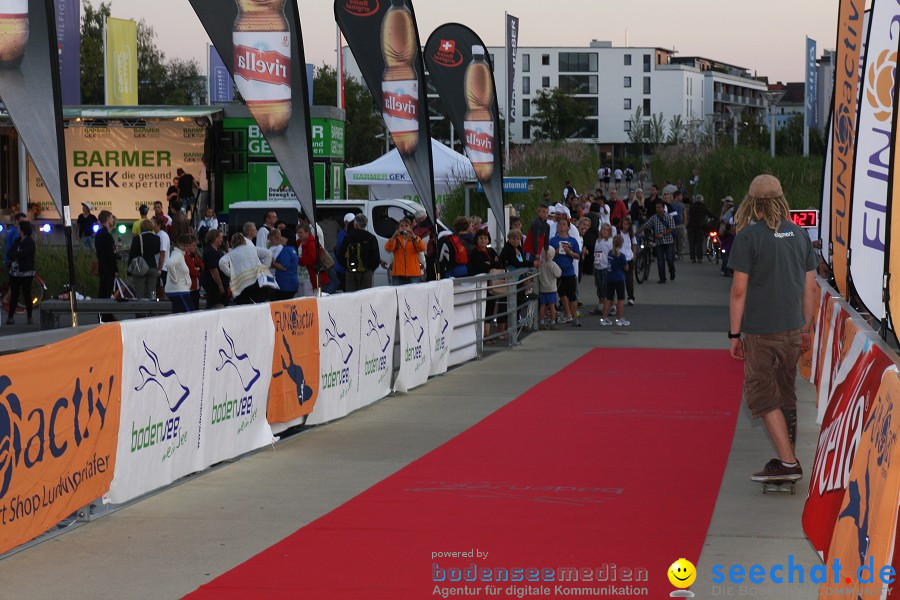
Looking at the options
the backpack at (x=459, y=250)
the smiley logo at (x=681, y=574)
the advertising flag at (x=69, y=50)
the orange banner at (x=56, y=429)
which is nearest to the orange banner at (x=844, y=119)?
the smiley logo at (x=681, y=574)

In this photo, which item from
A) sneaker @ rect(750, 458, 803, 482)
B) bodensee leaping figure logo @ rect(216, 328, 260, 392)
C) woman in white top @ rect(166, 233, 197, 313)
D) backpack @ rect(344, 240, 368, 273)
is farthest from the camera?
backpack @ rect(344, 240, 368, 273)

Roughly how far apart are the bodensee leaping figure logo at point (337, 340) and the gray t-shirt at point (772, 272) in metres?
4.43

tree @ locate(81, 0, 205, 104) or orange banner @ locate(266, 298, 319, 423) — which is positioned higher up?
tree @ locate(81, 0, 205, 104)

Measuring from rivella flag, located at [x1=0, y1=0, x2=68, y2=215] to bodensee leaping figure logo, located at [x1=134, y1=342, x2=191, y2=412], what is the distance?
50.9 inches

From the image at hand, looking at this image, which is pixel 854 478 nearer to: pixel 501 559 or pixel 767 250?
pixel 501 559

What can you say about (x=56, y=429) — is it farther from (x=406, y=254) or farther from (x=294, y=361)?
(x=406, y=254)

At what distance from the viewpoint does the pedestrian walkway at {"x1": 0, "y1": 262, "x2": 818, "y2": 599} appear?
6.67m

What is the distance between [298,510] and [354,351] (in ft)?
14.4

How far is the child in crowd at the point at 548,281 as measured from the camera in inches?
838

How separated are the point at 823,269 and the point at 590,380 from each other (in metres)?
3.87

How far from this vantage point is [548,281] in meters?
21.6

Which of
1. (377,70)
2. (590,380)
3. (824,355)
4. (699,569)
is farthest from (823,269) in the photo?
(699,569)

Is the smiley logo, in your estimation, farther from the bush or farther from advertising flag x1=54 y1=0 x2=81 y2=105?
advertising flag x1=54 y1=0 x2=81 y2=105

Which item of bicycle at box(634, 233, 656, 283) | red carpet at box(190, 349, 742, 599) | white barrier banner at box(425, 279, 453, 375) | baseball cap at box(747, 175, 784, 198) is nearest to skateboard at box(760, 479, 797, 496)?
red carpet at box(190, 349, 742, 599)
